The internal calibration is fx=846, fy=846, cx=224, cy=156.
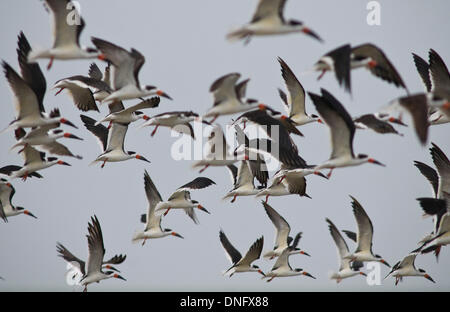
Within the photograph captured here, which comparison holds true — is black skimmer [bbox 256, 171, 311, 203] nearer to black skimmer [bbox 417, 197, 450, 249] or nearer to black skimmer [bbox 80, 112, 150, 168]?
black skimmer [bbox 80, 112, 150, 168]

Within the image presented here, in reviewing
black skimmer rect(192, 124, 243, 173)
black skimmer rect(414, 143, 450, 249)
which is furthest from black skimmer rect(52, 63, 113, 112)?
black skimmer rect(414, 143, 450, 249)

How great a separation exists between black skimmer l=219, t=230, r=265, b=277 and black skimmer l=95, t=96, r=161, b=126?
398 cm

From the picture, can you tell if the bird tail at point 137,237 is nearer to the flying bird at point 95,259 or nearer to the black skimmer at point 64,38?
the flying bird at point 95,259

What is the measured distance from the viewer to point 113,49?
58.1 ft

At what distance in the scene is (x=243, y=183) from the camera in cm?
2209

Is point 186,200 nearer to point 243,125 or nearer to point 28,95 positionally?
point 243,125

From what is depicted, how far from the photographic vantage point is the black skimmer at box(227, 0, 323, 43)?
1571 centimetres

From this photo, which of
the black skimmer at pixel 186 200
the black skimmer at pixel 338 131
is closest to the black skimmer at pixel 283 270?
the black skimmer at pixel 186 200

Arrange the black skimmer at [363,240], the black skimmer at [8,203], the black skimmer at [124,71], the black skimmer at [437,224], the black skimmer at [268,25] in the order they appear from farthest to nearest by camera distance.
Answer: the black skimmer at [8,203]
the black skimmer at [363,240]
the black skimmer at [437,224]
the black skimmer at [124,71]
the black skimmer at [268,25]

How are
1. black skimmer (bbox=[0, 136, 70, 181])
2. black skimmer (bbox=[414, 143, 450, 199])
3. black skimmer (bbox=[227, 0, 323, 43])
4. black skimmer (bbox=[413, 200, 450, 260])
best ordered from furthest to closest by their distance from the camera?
black skimmer (bbox=[0, 136, 70, 181])
black skimmer (bbox=[414, 143, 450, 199])
black skimmer (bbox=[413, 200, 450, 260])
black skimmer (bbox=[227, 0, 323, 43])

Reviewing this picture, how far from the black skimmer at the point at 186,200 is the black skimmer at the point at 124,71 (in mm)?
3136

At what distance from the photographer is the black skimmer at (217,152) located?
19859 millimetres

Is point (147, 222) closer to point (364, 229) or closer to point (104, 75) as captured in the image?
point (104, 75)
